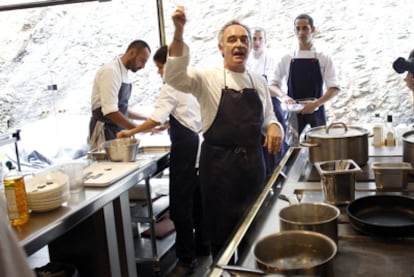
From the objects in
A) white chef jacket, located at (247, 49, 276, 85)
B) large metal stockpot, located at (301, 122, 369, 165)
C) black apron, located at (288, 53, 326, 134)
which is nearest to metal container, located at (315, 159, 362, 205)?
large metal stockpot, located at (301, 122, 369, 165)

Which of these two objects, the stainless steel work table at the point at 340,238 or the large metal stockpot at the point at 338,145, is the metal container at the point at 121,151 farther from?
the large metal stockpot at the point at 338,145

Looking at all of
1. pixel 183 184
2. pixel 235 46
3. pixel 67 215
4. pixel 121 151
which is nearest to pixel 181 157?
pixel 183 184

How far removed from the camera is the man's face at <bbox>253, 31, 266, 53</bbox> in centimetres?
347

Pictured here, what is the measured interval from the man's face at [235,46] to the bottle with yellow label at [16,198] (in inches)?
46.3

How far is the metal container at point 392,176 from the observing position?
1.35m

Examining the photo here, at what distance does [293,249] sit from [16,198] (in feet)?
3.32

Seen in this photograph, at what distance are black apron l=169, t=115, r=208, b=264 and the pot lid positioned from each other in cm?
105

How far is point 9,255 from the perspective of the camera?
0.75 m

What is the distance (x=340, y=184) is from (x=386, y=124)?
1.04m

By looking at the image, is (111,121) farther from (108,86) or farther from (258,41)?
(258,41)

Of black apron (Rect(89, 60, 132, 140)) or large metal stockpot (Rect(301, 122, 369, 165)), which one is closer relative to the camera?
large metal stockpot (Rect(301, 122, 369, 165))

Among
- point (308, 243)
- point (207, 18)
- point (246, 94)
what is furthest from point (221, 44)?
point (207, 18)

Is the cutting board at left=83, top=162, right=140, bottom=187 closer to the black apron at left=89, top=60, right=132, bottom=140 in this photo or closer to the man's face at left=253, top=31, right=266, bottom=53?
the black apron at left=89, top=60, right=132, bottom=140

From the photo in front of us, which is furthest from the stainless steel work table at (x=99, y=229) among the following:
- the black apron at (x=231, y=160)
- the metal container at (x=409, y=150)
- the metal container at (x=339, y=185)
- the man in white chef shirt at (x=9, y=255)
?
the metal container at (x=409, y=150)
